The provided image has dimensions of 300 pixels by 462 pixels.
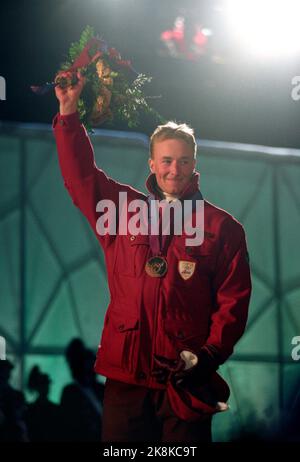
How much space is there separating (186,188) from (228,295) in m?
0.56

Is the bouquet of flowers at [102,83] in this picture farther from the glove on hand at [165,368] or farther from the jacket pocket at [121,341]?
the glove on hand at [165,368]

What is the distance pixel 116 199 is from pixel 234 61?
1118mm

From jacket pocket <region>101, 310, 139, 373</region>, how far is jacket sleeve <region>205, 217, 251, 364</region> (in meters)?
0.36

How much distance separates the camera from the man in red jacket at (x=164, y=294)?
3457 millimetres

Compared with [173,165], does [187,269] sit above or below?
below

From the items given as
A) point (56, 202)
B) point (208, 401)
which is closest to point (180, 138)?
point (56, 202)

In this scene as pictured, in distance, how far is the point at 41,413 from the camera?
3.73 m

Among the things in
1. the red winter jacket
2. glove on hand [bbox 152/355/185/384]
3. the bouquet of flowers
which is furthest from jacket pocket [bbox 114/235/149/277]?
the bouquet of flowers

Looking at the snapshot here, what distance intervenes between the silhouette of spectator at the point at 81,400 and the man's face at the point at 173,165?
95 centimetres

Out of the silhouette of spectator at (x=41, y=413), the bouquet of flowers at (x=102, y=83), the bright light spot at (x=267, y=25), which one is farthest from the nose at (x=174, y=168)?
the silhouette of spectator at (x=41, y=413)

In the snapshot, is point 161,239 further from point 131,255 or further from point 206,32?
point 206,32

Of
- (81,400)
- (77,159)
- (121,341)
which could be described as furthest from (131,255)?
(81,400)

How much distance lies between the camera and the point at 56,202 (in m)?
3.84
